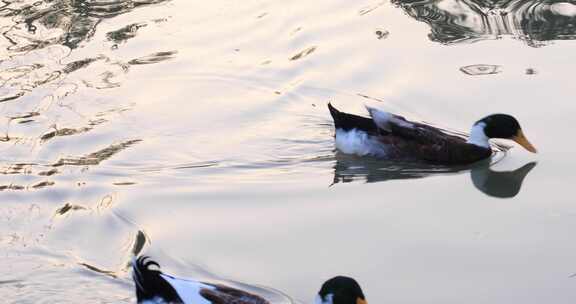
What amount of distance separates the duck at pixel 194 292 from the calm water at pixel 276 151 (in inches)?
22.2

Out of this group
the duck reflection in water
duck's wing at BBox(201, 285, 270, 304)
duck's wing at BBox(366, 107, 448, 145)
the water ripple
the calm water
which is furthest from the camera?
the water ripple

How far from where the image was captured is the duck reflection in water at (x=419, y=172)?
891 centimetres

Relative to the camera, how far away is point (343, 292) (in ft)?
19.8

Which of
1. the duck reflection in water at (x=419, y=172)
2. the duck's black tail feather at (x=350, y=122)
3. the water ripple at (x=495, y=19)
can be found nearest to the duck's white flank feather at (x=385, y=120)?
the duck's black tail feather at (x=350, y=122)

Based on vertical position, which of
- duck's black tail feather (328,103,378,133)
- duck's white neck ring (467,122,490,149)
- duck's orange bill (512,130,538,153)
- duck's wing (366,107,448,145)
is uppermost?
duck's orange bill (512,130,538,153)

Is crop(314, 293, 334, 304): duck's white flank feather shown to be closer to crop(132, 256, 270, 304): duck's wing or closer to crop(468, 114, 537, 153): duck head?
crop(132, 256, 270, 304): duck's wing

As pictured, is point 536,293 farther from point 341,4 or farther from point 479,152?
point 341,4

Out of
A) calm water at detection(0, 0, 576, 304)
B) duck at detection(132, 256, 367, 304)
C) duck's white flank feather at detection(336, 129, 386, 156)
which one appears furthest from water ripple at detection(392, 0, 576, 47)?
duck at detection(132, 256, 367, 304)

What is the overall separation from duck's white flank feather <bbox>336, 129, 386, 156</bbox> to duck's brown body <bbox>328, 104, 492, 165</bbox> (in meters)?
0.02

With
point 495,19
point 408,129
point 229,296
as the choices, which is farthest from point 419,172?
point 495,19

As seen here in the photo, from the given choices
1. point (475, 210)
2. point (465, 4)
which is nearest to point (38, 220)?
point (475, 210)

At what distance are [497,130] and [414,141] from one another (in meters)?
0.71

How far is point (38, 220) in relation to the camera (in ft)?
26.7

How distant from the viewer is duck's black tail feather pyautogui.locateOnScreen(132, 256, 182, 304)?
20.5 ft
